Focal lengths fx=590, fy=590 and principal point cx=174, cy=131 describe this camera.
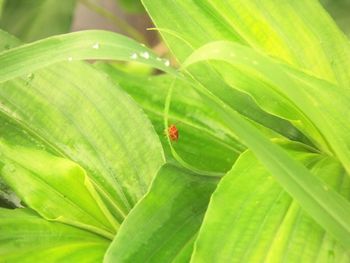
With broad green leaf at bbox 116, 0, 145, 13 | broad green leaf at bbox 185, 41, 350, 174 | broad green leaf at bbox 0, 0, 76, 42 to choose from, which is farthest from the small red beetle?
broad green leaf at bbox 116, 0, 145, 13

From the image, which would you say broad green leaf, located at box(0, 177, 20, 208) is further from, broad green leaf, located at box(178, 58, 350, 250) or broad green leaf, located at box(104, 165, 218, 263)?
broad green leaf, located at box(178, 58, 350, 250)

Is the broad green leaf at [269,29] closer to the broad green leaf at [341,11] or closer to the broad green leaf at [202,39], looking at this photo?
the broad green leaf at [202,39]

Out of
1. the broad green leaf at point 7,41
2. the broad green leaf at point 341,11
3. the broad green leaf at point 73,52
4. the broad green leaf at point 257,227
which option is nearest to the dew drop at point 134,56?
the broad green leaf at point 73,52

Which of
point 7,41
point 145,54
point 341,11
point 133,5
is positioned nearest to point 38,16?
point 133,5

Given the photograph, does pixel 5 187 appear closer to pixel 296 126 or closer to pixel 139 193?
pixel 139 193

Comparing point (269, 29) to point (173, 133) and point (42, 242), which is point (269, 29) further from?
point (42, 242)

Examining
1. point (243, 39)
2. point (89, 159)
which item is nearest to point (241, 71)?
point (243, 39)

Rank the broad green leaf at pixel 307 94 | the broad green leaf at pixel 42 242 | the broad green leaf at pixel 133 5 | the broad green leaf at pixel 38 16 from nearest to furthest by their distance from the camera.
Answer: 1. the broad green leaf at pixel 307 94
2. the broad green leaf at pixel 42 242
3. the broad green leaf at pixel 38 16
4. the broad green leaf at pixel 133 5
